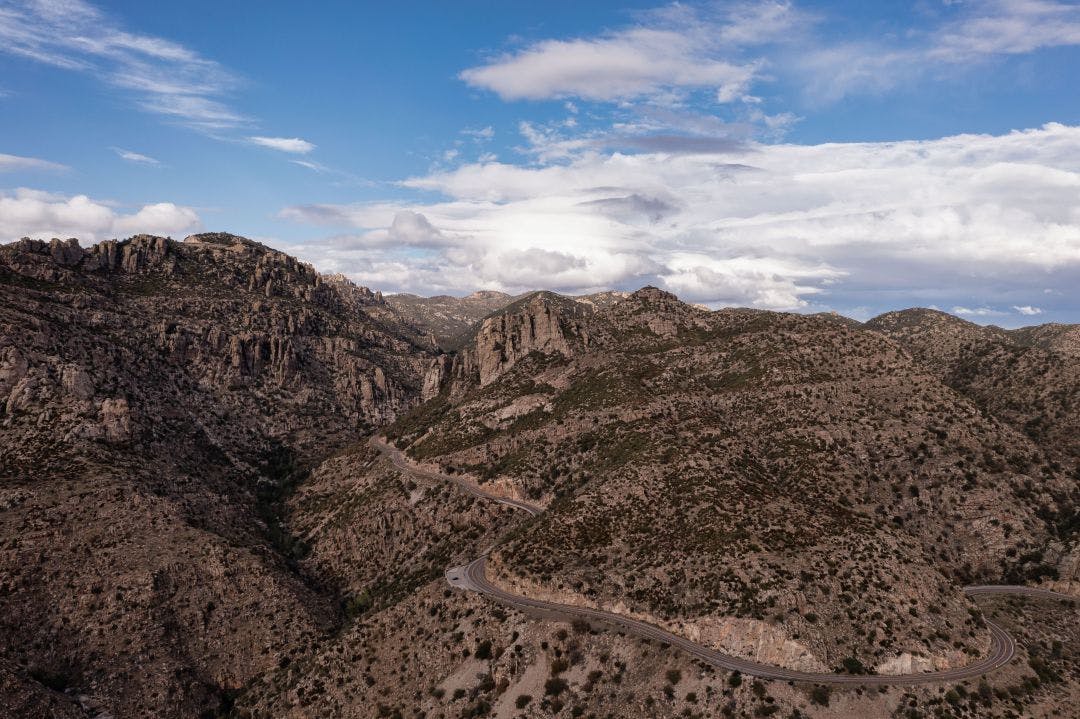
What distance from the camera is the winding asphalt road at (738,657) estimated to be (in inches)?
2660

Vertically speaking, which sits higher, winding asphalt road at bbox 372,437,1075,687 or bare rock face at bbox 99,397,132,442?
bare rock face at bbox 99,397,132,442

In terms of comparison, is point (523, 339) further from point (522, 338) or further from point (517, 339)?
point (517, 339)

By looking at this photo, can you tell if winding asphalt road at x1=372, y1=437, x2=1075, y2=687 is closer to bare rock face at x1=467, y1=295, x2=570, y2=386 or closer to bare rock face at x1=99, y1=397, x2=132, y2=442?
bare rock face at x1=99, y1=397, x2=132, y2=442

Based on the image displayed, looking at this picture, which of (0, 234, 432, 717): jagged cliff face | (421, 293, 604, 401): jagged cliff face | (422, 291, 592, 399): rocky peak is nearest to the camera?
(0, 234, 432, 717): jagged cliff face

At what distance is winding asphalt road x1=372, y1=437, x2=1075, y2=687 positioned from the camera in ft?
222

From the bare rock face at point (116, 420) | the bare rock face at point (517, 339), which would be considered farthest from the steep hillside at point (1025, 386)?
the bare rock face at point (116, 420)

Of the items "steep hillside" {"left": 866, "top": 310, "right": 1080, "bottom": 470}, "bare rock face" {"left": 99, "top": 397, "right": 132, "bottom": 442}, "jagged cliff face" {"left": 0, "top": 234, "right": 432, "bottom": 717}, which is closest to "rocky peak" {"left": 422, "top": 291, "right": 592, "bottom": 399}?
"jagged cliff face" {"left": 0, "top": 234, "right": 432, "bottom": 717}

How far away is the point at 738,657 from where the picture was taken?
70.4 meters

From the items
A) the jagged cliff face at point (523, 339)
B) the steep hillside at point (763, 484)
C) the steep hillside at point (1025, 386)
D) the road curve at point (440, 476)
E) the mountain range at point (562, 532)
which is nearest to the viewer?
the mountain range at point (562, 532)

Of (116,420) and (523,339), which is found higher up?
(523,339)

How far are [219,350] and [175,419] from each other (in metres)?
43.6

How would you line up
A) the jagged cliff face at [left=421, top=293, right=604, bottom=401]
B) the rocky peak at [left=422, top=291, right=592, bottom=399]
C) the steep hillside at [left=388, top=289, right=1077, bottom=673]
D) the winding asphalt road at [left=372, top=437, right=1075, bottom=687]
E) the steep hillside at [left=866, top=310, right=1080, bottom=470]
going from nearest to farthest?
the winding asphalt road at [left=372, top=437, right=1075, bottom=687] < the steep hillside at [left=388, top=289, right=1077, bottom=673] < the steep hillside at [left=866, top=310, right=1080, bottom=470] < the jagged cliff face at [left=421, top=293, right=604, bottom=401] < the rocky peak at [left=422, top=291, right=592, bottom=399]

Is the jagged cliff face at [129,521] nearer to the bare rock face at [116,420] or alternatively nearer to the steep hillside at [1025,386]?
the bare rock face at [116,420]

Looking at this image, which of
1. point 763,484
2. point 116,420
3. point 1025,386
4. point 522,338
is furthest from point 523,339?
point 1025,386
